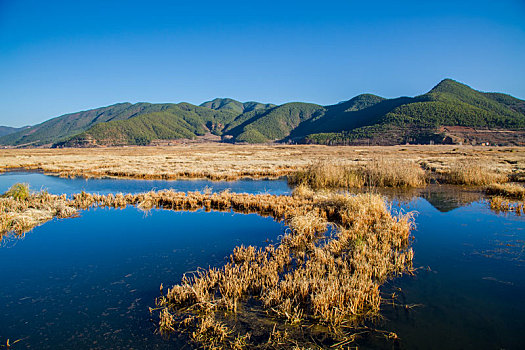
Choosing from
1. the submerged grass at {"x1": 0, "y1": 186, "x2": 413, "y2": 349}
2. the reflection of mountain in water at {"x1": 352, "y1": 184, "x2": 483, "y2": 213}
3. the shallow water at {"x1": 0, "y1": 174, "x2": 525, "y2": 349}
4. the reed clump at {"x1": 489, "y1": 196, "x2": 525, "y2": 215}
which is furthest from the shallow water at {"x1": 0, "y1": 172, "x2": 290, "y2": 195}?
the reed clump at {"x1": 489, "y1": 196, "x2": 525, "y2": 215}

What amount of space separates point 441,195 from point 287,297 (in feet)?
48.4

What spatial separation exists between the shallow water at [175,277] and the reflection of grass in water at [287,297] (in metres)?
0.39

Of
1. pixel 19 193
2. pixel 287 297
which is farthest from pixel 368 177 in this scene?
pixel 19 193

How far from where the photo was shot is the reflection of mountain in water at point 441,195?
1466 centimetres

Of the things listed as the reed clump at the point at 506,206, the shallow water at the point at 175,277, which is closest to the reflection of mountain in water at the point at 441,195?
the reed clump at the point at 506,206

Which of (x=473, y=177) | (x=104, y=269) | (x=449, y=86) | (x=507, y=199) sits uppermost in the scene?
(x=449, y=86)

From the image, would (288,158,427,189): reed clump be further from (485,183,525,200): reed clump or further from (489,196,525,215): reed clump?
(489,196,525,215): reed clump

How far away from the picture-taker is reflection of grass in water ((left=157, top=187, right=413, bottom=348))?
4773 millimetres

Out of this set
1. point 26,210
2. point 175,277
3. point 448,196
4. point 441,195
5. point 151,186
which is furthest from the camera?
point 151,186

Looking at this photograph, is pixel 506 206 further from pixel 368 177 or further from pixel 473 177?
pixel 368 177

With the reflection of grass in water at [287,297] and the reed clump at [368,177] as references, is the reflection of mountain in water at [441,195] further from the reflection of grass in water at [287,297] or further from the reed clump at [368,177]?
the reflection of grass in water at [287,297]

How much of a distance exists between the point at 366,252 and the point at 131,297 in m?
5.56

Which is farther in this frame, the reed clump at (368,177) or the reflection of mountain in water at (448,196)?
the reed clump at (368,177)

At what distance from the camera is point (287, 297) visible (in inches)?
221
